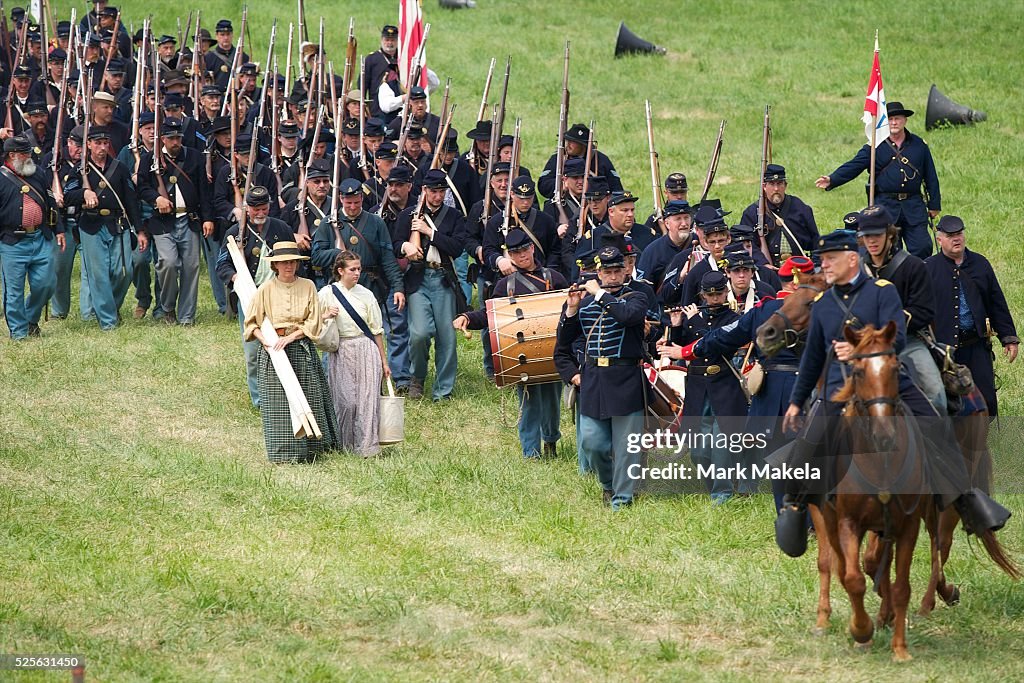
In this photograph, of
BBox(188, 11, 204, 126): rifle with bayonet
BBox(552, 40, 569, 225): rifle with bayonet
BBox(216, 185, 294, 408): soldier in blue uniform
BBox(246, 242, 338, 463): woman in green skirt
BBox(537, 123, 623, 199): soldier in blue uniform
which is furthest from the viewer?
BBox(188, 11, 204, 126): rifle with bayonet

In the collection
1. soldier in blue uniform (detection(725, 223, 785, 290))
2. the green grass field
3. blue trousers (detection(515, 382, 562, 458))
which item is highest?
soldier in blue uniform (detection(725, 223, 785, 290))

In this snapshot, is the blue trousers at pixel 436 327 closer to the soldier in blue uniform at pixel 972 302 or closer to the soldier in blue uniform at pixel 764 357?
the soldier in blue uniform at pixel 764 357

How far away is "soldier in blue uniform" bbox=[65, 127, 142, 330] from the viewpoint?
59.0 ft

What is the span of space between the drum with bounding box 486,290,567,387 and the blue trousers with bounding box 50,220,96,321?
24.2 feet

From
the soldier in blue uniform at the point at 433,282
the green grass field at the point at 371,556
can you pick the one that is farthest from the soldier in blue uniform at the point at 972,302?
the soldier in blue uniform at the point at 433,282

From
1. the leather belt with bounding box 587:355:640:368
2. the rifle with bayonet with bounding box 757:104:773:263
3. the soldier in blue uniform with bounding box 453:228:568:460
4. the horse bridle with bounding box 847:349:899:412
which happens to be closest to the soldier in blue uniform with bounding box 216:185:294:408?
the soldier in blue uniform with bounding box 453:228:568:460

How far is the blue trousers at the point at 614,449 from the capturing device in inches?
450

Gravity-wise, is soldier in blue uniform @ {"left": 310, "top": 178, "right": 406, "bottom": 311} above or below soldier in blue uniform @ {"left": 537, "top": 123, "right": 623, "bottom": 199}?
below

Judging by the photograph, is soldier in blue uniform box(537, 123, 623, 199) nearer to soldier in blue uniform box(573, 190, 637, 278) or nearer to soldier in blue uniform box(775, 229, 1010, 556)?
soldier in blue uniform box(573, 190, 637, 278)

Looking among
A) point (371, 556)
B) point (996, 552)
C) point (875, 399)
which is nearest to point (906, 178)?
point (996, 552)

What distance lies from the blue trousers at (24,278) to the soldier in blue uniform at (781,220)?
8076mm

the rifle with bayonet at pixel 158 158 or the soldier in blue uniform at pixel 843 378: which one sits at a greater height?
the rifle with bayonet at pixel 158 158

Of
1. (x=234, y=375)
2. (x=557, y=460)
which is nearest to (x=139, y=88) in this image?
(x=234, y=375)

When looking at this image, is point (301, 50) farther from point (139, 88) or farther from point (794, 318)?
point (794, 318)
